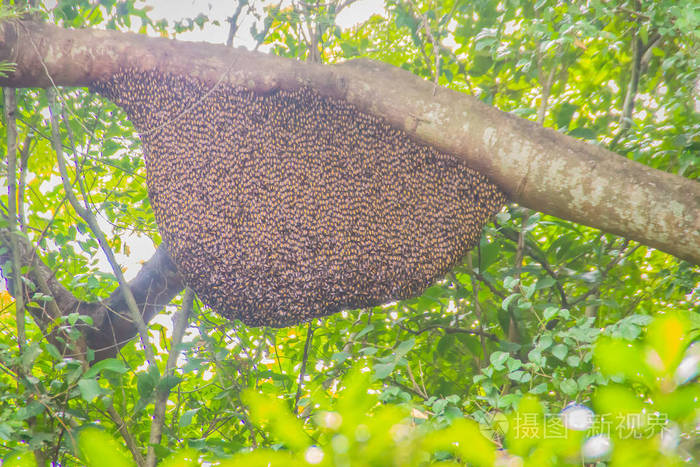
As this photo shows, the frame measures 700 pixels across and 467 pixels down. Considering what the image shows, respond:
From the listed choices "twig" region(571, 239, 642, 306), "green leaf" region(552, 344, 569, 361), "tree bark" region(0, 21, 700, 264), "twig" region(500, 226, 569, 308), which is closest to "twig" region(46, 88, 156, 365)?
"tree bark" region(0, 21, 700, 264)

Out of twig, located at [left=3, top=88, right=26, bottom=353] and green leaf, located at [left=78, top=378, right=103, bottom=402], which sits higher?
twig, located at [left=3, top=88, right=26, bottom=353]

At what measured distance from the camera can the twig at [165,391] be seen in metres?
2.04

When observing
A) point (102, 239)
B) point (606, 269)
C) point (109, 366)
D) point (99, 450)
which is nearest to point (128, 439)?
point (109, 366)

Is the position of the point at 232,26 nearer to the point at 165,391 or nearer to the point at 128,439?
the point at 165,391

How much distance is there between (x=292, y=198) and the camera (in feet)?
7.40

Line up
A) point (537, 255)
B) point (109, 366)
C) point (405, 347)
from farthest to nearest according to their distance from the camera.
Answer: point (537, 255)
point (405, 347)
point (109, 366)

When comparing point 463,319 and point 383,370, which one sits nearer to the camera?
point 383,370

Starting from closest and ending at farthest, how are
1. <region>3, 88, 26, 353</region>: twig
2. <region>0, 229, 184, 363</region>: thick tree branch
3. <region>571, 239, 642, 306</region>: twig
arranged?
1. <region>3, 88, 26, 353</region>: twig
2. <region>571, 239, 642, 306</region>: twig
3. <region>0, 229, 184, 363</region>: thick tree branch

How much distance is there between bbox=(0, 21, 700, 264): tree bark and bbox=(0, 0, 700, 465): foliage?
0.62ft

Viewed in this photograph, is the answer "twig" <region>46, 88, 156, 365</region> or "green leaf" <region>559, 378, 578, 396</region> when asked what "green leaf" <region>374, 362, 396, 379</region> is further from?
"twig" <region>46, 88, 156, 365</region>

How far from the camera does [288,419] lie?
407 millimetres

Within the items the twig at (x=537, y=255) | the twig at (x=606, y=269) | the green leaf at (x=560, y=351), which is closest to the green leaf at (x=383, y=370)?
the green leaf at (x=560, y=351)

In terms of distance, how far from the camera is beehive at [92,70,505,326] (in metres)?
2.21

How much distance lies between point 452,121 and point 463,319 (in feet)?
5.46
